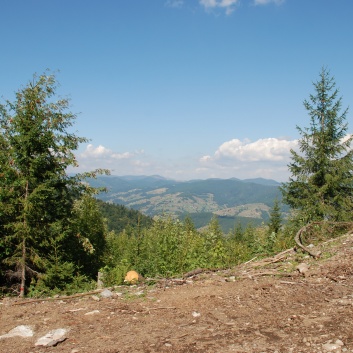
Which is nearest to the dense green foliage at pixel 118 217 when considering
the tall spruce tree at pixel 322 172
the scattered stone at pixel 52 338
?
the tall spruce tree at pixel 322 172

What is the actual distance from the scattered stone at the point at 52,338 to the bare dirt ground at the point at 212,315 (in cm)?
10

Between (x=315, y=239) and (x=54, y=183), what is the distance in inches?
454

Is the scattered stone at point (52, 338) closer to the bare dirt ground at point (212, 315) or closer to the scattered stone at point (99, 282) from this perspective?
the bare dirt ground at point (212, 315)

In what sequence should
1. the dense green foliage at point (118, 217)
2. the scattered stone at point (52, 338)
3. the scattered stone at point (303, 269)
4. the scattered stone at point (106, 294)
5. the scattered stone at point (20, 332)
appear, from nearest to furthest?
the scattered stone at point (52, 338) → the scattered stone at point (20, 332) → the scattered stone at point (106, 294) → the scattered stone at point (303, 269) → the dense green foliage at point (118, 217)

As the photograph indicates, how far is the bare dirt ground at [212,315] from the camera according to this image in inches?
184

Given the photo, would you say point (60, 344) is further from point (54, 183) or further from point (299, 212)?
point (299, 212)

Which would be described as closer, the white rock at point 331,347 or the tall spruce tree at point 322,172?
the white rock at point 331,347

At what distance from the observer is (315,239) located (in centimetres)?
1227

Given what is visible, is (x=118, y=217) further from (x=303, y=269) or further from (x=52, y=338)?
(x=52, y=338)

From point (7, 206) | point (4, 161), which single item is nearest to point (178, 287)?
point (7, 206)

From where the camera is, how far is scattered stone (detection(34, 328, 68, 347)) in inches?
196

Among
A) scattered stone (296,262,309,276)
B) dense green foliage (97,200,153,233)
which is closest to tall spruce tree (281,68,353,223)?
scattered stone (296,262,309,276)

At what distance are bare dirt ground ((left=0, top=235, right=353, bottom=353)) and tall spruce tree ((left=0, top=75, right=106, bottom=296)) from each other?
15.9 feet

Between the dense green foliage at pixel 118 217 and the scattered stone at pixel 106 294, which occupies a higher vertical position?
the scattered stone at pixel 106 294
